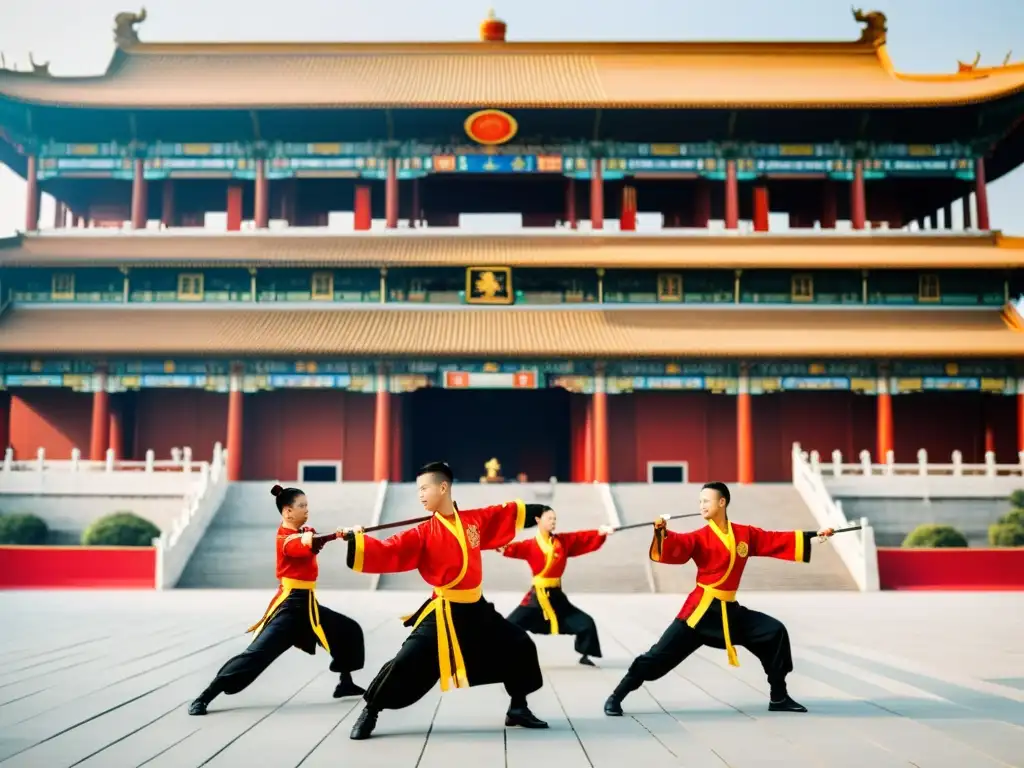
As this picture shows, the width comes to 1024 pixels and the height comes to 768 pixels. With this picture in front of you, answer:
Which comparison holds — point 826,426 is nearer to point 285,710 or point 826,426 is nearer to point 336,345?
point 336,345

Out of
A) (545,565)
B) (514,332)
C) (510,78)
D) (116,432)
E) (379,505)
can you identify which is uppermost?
(510,78)

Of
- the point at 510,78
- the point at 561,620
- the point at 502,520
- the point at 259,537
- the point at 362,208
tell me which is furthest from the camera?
the point at 510,78

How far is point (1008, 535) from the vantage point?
19.8m

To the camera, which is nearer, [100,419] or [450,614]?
[450,614]

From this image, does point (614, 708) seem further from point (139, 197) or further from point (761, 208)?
point (139, 197)

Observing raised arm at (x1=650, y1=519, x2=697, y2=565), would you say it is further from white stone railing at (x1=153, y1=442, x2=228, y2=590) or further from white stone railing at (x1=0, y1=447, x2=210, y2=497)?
white stone railing at (x1=0, y1=447, x2=210, y2=497)

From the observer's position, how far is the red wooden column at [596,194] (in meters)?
27.4

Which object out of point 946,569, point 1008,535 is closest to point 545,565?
point 946,569

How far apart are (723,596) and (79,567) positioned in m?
14.2

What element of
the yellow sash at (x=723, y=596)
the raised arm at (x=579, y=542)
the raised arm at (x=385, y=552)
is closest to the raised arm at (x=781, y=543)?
the yellow sash at (x=723, y=596)

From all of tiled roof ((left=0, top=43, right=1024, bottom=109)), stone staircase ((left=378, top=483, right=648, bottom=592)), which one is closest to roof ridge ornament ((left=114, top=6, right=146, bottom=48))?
tiled roof ((left=0, top=43, right=1024, bottom=109))

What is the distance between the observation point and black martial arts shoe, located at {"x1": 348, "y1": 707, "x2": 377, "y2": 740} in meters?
5.77

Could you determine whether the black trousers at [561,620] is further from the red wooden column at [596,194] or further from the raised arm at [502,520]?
the red wooden column at [596,194]

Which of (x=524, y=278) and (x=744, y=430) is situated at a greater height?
(x=524, y=278)
